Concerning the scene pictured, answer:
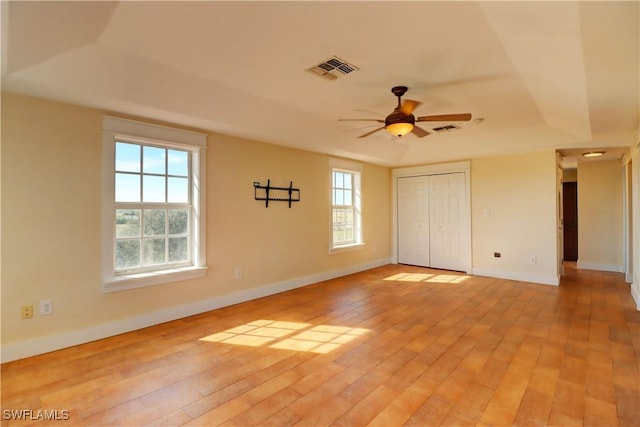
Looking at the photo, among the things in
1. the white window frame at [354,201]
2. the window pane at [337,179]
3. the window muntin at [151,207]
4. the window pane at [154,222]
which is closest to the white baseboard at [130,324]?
the window muntin at [151,207]

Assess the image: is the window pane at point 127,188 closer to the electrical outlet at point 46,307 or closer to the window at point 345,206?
the electrical outlet at point 46,307

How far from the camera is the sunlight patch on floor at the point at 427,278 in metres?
5.50

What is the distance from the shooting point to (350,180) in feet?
20.8

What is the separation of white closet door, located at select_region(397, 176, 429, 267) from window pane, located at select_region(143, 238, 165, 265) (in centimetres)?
510

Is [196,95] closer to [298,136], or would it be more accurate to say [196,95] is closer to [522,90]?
[298,136]

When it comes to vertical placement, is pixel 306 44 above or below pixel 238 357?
above

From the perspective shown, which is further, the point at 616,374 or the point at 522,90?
the point at 522,90

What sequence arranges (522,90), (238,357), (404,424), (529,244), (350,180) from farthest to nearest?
(350,180), (529,244), (522,90), (238,357), (404,424)

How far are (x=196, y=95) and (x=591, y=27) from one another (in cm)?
312

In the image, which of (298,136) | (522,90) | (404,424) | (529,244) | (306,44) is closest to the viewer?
(404,424)

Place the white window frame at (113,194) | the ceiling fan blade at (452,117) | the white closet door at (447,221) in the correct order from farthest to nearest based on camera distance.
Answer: the white closet door at (447,221) → the white window frame at (113,194) → the ceiling fan blade at (452,117)

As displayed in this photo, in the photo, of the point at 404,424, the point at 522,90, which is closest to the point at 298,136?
the point at 522,90

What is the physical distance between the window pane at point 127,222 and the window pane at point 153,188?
193 mm

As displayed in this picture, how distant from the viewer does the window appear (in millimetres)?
5891
